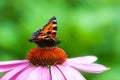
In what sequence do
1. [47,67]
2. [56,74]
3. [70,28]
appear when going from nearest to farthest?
[56,74]
[47,67]
[70,28]

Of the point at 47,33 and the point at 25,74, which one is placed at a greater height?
the point at 47,33

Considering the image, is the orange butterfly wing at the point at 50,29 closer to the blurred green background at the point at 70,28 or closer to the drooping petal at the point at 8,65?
the drooping petal at the point at 8,65

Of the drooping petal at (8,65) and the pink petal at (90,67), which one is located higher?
the drooping petal at (8,65)

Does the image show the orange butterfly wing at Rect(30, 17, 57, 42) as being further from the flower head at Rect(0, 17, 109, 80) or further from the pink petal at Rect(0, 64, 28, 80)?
the pink petal at Rect(0, 64, 28, 80)

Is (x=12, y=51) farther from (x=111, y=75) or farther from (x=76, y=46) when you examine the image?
(x=111, y=75)

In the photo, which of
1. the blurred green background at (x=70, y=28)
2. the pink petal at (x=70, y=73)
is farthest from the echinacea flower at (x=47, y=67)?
the blurred green background at (x=70, y=28)

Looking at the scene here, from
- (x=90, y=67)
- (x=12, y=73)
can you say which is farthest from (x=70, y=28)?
(x=12, y=73)

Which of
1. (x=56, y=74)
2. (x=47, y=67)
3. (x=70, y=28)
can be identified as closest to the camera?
(x=56, y=74)

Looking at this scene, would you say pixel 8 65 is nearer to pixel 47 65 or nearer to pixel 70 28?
pixel 47 65
